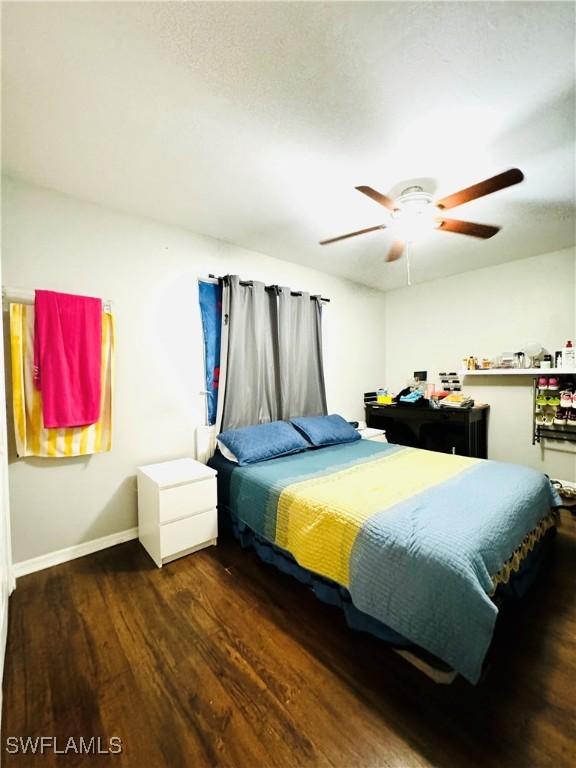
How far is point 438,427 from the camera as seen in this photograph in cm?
371

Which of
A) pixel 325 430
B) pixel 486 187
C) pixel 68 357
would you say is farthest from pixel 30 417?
pixel 486 187

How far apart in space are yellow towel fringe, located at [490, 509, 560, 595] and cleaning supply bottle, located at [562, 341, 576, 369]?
167 cm

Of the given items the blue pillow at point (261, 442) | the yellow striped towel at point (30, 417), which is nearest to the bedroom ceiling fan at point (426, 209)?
the blue pillow at point (261, 442)

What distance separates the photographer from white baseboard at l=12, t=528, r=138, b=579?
198cm

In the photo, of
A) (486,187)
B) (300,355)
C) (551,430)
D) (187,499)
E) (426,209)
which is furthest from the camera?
(300,355)

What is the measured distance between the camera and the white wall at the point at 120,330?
2.00m

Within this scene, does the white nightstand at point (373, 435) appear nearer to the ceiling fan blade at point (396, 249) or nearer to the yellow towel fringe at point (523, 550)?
the yellow towel fringe at point (523, 550)

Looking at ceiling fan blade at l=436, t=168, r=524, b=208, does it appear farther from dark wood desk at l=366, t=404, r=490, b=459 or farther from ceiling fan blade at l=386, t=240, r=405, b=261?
dark wood desk at l=366, t=404, r=490, b=459

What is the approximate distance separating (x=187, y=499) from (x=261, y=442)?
728mm

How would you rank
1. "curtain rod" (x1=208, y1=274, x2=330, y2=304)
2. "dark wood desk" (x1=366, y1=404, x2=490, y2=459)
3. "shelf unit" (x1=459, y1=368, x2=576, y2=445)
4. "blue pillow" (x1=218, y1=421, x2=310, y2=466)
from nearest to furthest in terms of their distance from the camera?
1. "blue pillow" (x1=218, y1=421, x2=310, y2=466)
2. "curtain rod" (x1=208, y1=274, x2=330, y2=304)
3. "shelf unit" (x1=459, y1=368, x2=576, y2=445)
4. "dark wood desk" (x1=366, y1=404, x2=490, y2=459)

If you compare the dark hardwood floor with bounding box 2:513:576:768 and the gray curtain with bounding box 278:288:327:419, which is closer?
the dark hardwood floor with bounding box 2:513:576:768

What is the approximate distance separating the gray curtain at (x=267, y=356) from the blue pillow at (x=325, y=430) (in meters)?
0.23

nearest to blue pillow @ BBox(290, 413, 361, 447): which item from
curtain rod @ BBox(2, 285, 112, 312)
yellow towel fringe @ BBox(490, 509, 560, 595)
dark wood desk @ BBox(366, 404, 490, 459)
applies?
dark wood desk @ BBox(366, 404, 490, 459)

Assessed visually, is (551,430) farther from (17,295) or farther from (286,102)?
(17,295)
